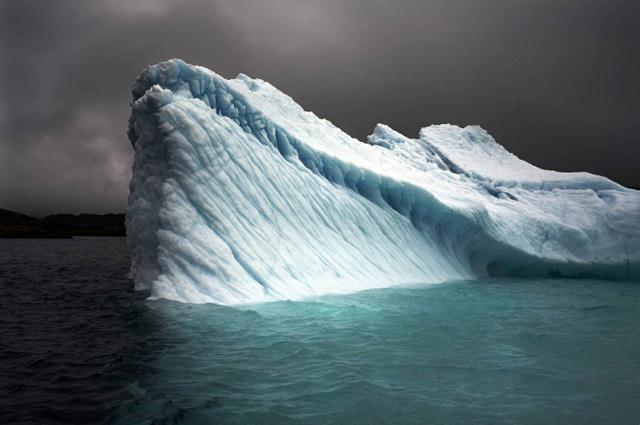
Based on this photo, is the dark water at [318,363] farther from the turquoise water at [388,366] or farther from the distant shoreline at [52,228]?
the distant shoreline at [52,228]

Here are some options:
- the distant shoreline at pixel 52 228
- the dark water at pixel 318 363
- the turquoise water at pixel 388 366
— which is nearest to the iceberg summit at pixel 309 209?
the dark water at pixel 318 363

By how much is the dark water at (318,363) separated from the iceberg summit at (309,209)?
54.5 inches

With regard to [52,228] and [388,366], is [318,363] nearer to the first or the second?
[388,366]

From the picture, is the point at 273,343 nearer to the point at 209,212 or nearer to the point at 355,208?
the point at 209,212

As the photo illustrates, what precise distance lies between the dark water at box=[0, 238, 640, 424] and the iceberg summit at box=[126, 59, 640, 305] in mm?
1384

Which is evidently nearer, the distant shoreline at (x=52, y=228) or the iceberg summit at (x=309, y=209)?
the iceberg summit at (x=309, y=209)

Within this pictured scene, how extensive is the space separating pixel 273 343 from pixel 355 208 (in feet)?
26.1

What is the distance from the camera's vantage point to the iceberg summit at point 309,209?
32.6ft

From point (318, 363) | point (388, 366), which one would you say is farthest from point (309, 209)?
point (388, 366)

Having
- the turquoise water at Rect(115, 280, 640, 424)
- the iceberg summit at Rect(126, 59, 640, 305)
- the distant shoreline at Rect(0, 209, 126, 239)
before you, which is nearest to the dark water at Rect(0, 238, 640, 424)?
the turquoise water at Rect(115, 280, 640, 424)

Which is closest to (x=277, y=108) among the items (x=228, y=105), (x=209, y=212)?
(x=228, y=105)

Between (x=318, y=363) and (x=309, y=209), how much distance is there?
724 centimetres

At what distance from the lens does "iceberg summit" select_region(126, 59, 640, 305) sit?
32.6ft

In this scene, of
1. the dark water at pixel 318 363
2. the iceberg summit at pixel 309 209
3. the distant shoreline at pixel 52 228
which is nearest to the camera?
the dark water at pixel 318 363
